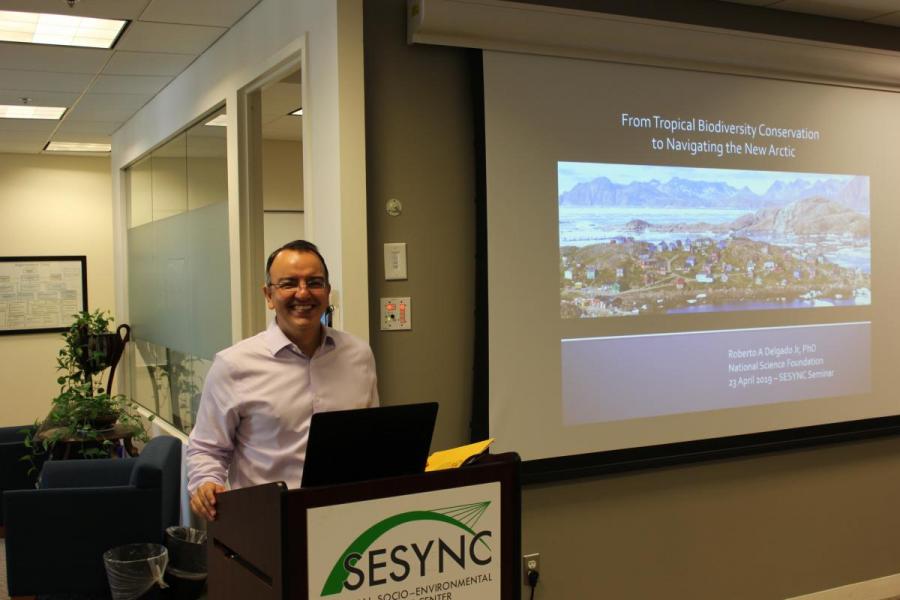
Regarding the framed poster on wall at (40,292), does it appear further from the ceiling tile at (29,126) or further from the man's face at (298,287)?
the man's face at (298,287)

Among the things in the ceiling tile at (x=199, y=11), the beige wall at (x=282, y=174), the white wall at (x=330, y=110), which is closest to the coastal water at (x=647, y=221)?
the white wall at (x=330, y=110)

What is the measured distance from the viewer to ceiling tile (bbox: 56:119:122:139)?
6.65m

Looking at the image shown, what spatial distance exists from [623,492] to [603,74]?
1730mm

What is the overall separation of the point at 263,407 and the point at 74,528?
2.32m

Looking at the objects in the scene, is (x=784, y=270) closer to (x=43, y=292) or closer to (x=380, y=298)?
(x=380, y=298)

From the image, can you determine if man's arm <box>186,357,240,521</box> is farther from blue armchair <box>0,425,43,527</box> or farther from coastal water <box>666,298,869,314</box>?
blue armchair <box>0,425,43,527</box>

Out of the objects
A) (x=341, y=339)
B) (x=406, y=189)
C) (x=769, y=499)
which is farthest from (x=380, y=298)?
(x=769, y=499)

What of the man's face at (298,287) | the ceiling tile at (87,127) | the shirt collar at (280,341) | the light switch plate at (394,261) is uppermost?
the ceiling tile at (87,127)

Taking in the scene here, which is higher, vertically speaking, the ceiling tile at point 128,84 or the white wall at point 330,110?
the ceiling tile at point 128,84

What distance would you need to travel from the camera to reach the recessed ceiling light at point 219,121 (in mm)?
4379

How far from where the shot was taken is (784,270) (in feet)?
12.7

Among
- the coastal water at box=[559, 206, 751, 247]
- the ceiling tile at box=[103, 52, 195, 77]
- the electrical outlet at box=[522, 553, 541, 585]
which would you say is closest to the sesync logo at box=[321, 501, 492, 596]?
the electrical outlet at box=[522, 553, 541, 585]

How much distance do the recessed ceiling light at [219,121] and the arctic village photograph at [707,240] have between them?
1.93 m

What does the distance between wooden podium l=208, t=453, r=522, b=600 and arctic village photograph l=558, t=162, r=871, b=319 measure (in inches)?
73.8
